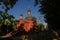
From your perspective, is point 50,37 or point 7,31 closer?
point 50,37

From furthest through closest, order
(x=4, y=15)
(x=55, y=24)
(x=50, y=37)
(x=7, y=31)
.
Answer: (x=7, y=31) → (x=4, y=15) → (x=55, y=24) → (x=50, y=37)

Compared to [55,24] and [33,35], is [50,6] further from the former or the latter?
[33,35]

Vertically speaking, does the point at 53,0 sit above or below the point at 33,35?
above

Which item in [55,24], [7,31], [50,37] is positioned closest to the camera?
[50,37]

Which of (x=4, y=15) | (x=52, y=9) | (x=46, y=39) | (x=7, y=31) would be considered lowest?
(x=46, y=39)

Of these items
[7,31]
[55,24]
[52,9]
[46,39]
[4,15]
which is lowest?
[46,39]

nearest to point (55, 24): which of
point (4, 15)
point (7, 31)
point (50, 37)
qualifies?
point (50, 37)

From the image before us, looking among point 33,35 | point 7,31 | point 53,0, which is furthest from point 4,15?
point 7,31

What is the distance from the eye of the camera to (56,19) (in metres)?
18.7

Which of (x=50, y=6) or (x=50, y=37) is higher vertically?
(x=50, y=6)

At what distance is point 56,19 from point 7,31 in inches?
1259

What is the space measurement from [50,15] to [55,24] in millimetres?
897

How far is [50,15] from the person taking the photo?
19453mm

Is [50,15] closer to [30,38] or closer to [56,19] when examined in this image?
[56,19]
